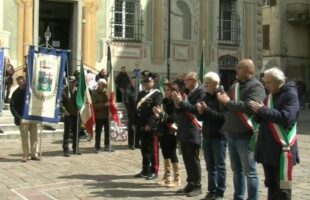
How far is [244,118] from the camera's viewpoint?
6.79 meters

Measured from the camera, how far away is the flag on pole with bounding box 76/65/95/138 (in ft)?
42.0

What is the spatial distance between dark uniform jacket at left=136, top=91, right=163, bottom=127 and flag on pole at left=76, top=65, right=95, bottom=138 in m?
3.21

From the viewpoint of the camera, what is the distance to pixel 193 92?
8117 mm

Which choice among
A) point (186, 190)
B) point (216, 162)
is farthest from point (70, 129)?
point (216, 162)

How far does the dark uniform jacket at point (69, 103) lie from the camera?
1286cm

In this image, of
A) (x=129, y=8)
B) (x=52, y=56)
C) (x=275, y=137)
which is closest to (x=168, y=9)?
(x=129, y=8)

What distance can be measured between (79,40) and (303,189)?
1290cm

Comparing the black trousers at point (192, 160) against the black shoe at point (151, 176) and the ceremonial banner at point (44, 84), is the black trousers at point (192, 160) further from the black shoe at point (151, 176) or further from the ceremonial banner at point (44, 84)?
the ceremonial banner at point (44, 84)

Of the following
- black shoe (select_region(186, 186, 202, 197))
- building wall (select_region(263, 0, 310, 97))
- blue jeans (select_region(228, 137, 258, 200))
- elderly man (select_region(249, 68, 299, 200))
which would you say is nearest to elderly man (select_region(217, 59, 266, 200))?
blue jeans (select_region(228, 137, 258, 200))

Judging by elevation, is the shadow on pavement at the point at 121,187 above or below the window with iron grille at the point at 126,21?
below

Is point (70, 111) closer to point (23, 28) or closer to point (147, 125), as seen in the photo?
point (147, 125)

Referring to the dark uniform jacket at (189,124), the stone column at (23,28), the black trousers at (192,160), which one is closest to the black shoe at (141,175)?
the black trousers at (192,160)

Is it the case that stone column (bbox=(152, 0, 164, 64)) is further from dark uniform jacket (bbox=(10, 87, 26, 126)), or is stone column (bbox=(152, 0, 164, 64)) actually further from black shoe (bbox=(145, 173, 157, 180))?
black shoe (bbox=(145, 173, 157, 180))

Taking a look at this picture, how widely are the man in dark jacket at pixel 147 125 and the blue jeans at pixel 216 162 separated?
6.63 feet
